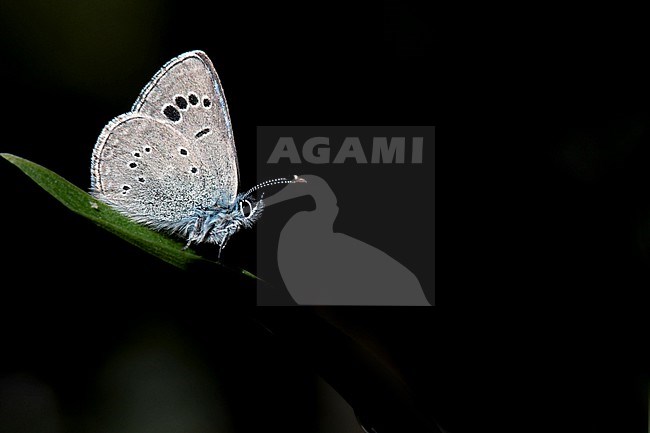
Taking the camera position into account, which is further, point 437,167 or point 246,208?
point 437,167

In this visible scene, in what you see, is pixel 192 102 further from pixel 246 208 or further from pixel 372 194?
pixel 372 194

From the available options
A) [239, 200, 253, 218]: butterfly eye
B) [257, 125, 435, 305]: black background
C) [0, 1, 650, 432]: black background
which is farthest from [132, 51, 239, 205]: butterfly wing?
[257, 125, 435, 305]: black background

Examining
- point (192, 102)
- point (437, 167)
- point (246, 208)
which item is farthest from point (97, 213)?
point (437, 167)

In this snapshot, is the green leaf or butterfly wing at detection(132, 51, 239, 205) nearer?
the green leaf

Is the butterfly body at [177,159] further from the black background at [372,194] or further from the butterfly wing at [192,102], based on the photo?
the black background at [372,194]

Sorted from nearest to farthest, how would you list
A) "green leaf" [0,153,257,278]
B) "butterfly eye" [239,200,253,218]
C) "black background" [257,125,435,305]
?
1. "green leaf" [0,153,257,278]
2. "butterfly eye" [239,200,253,218]
3. "black background" [257,125,435,305]

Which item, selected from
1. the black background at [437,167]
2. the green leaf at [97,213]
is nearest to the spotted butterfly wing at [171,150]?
the black background at [437,167]

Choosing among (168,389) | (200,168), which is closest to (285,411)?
(168,389)

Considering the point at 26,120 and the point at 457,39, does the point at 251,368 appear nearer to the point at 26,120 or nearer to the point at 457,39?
the point at 26,120

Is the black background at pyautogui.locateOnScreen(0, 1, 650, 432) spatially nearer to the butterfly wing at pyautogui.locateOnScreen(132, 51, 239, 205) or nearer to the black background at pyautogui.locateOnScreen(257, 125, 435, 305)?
the black background at pyautogui.locateOnScreen(257, 125, 435, 305)
